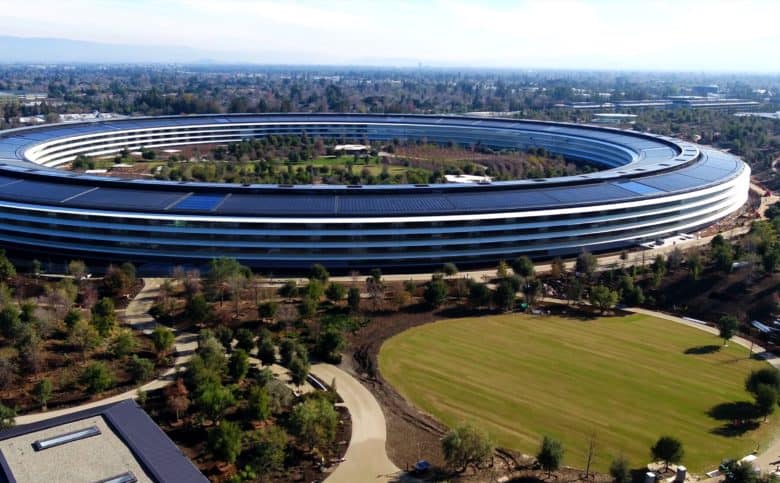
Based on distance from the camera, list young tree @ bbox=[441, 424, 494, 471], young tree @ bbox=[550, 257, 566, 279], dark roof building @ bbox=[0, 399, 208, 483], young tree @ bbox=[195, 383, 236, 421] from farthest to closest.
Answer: young tree @ bbox=[550, 257, 566, 279] → young tree @ bbox=[195, 383, 236, 421] → young tree @ bbox=[441, 424, 494, 471] → dark roof building @ bbox=[0, 399, 208, 483]

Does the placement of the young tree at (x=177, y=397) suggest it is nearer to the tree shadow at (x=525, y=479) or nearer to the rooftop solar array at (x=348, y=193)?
the tree shadow at (x=525, y=479)

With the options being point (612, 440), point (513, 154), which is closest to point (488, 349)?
point (612, 440)

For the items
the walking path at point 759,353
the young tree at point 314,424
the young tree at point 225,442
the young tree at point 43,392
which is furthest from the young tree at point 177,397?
the walking path at point 759,353

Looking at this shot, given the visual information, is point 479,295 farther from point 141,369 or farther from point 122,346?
point 122,346

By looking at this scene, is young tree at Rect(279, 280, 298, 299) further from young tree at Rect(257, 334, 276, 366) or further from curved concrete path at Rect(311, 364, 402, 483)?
curved concrete path at Rect(311, 364, 402, 483)

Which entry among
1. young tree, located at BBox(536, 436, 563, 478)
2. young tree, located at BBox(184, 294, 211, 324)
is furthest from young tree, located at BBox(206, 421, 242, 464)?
young tree, located at BBox(184, 294, 211, 324)

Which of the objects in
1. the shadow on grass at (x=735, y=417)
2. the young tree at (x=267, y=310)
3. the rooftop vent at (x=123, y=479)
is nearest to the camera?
the rooftop vent at (x=123, y=479)
